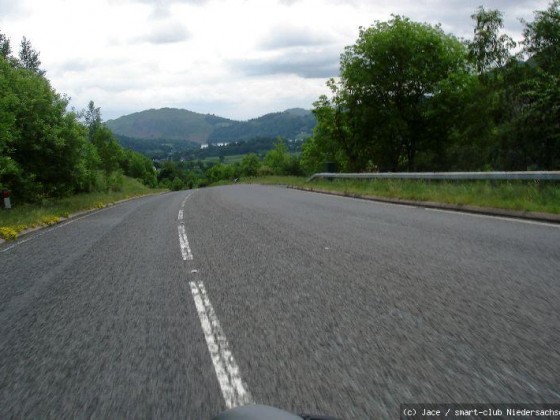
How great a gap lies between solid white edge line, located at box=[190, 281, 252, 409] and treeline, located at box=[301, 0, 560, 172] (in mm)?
27470

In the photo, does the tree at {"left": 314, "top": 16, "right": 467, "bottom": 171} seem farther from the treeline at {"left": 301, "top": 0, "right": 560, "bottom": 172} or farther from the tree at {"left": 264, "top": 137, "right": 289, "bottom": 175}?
the tree at {"left": 264, "top": 137, "right": 289, "bottom": 175}

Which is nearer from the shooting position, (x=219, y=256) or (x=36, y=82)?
(x=219, y=256)

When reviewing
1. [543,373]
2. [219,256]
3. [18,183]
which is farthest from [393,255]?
[18,183]

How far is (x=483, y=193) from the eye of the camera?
1191 cm

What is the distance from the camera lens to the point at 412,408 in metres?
2.57

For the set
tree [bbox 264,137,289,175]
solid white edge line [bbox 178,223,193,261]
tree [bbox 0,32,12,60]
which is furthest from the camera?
tree [bbox 264,137,289,175]

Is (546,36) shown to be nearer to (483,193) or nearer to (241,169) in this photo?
(483,193)

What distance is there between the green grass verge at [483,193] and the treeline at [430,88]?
15.1 m

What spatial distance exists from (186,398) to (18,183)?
851 inches

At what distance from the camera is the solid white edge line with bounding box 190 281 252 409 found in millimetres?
2818

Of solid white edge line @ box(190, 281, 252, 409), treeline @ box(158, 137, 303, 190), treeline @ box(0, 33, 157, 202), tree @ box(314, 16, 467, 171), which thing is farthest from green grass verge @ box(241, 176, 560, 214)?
treeline @ box(158, 137, 303, 190)

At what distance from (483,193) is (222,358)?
10241mm

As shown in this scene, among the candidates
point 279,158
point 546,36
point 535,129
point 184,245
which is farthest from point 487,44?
point 279,158

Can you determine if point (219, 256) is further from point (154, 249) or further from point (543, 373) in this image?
point (543, 373)
